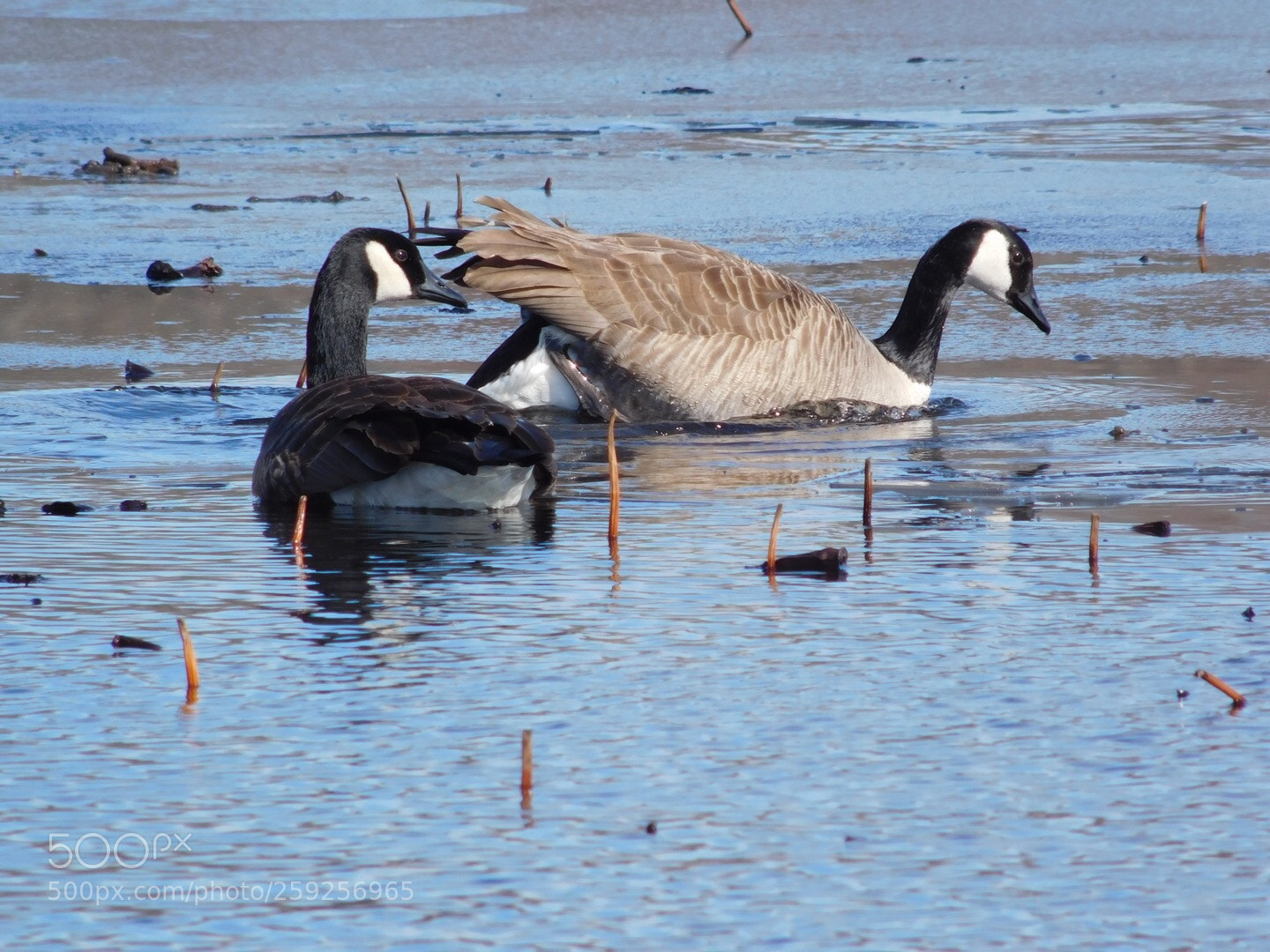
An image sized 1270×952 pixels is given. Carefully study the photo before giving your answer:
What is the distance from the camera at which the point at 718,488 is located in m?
6.24

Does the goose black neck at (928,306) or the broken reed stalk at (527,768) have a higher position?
the goose black neck at (928,306)

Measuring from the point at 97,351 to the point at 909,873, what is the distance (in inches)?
257

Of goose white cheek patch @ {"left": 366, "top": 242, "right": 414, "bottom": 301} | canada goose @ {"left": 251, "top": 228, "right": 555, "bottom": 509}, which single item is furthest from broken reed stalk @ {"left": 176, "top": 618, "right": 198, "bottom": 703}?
goose white cheek patch @ {"left": 366, "top": 242, "right": 414, "bottom": 301}

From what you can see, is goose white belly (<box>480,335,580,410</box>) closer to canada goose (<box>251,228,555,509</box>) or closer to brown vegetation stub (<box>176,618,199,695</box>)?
canada goose (<box>251,228,555,509</box>)

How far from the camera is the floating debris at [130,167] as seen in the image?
1332 centimetres

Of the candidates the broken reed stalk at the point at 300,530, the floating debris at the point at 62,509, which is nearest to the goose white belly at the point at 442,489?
the broken reed stalk at the point at 300,530

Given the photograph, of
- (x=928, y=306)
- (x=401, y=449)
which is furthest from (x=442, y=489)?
(x=928, y=306)

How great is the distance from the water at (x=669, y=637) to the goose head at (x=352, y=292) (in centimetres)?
47

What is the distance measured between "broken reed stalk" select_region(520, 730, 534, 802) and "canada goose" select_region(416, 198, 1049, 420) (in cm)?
458

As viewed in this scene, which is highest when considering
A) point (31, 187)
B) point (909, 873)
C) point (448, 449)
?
point (31, 187)

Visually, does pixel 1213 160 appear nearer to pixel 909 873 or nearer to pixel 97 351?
pixel 97 351

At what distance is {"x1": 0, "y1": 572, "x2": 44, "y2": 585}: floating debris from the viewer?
4820 mm

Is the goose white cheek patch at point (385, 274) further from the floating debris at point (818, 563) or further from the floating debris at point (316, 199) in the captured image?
the floating debris at point (316, 199)

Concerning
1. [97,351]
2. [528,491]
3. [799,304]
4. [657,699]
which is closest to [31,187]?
[97,351]
